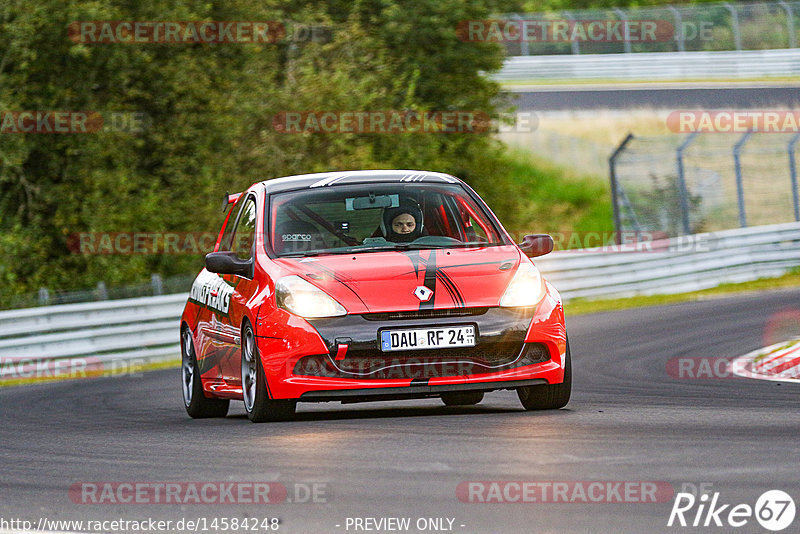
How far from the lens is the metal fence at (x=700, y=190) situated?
2503 centimetres

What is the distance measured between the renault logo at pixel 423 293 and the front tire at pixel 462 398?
185 cm

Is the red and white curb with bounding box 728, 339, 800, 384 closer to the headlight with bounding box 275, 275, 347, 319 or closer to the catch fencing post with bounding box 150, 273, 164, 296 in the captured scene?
the headlight with bounding box 275, 275, 347, 319

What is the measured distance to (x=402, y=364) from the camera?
8.38 meters

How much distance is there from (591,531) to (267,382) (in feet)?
12.0

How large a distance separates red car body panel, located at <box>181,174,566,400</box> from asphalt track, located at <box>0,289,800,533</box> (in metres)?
0.27

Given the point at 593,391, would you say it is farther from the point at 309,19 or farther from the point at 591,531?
the point at 309,19

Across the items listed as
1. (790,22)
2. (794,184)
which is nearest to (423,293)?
(794,184)

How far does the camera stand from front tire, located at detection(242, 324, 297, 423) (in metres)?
8.66

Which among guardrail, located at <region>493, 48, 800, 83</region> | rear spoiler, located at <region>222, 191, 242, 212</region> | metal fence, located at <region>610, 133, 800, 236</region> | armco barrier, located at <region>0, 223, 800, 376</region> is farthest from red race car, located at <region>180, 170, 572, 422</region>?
guardrail, located at <region>493, 48, 800, 83</region>

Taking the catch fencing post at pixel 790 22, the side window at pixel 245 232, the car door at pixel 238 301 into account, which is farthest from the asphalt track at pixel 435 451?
the catch fencing post at pixel 790 22

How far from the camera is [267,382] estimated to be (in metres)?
8.59

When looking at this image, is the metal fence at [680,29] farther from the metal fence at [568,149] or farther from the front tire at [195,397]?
the front tire at [195,397]

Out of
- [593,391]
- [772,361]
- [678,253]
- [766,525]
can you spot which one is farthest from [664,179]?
[766,525]

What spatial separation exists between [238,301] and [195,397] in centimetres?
145
